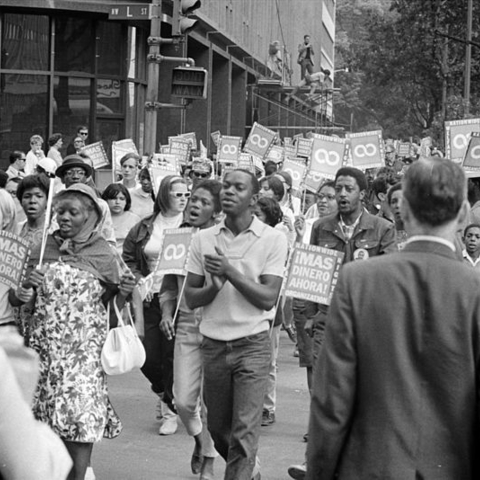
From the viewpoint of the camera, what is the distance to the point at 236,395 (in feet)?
22.1

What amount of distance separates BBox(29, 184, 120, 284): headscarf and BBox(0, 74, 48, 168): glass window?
23.5m

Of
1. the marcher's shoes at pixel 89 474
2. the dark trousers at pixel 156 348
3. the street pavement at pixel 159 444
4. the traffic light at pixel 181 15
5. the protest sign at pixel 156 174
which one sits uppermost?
the traffic light at pixel 181 15

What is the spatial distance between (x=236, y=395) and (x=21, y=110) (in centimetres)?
2461

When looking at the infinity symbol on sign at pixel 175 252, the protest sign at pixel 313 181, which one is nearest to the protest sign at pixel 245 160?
the protest sign at pixel 313 181

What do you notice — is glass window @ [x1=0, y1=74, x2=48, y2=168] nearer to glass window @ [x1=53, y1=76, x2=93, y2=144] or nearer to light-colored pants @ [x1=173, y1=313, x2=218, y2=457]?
glass window @ [x1=53, y1=76, x2=93, y2=144]

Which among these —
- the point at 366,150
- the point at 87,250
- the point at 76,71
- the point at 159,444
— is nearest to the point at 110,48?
the point at 76,71

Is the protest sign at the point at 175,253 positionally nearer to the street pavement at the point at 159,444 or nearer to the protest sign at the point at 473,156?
the street pavement at the point at 159,444

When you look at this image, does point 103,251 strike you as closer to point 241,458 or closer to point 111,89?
point 241,458

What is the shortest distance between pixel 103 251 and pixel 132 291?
256mm

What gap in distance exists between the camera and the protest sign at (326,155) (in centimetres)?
1465

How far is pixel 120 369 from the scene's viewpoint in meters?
6.73

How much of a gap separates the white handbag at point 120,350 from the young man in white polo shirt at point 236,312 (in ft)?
1.15

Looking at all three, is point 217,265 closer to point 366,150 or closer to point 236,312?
point 236,312

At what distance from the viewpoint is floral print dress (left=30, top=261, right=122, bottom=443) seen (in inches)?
262
